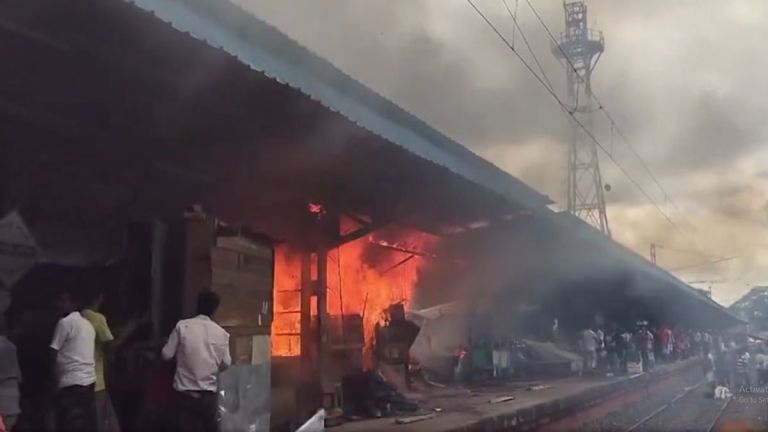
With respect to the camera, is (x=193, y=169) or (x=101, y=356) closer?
(x=101, y=356)

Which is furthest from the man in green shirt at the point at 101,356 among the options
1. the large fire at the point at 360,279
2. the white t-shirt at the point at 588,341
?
the white t-shirt at the point at 588,341

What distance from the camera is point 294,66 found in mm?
7234

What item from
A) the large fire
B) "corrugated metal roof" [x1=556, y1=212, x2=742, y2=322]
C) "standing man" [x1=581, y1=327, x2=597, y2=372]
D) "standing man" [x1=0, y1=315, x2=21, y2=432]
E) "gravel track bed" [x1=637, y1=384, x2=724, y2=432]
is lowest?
"gravel track bed" [x1=637, y1=384, x2=724, y2=432]

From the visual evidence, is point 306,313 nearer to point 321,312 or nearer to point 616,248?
point 321,312

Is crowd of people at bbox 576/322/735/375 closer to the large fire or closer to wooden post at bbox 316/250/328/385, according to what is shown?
the large fire

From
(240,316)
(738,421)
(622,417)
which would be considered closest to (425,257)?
(622,417)

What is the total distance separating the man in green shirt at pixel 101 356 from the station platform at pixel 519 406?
2.68 meters

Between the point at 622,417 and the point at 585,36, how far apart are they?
1682 cm

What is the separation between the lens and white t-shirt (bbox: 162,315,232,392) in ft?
17.3

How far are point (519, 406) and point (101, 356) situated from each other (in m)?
6.20

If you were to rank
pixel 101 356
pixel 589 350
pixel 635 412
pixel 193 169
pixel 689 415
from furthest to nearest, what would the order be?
pixel 589 350 → pixel 635 412 → pixel 689 415 → pixel 193 169 → pixel 101 356

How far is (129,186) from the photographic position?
683 cm

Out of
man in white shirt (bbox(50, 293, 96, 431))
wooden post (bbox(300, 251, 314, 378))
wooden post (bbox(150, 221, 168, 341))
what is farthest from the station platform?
man in white shirt (bbox(50, 293, 96, 431))

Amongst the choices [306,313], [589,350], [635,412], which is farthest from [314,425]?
[589,350]
